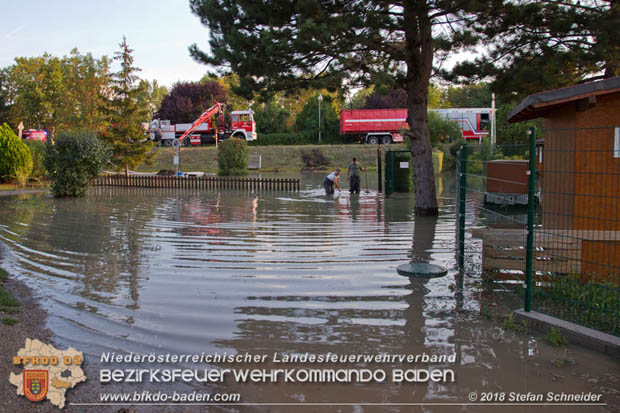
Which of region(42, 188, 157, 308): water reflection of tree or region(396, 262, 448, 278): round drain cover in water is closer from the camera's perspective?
region(42, 188, 157, 308): water reflection of tree

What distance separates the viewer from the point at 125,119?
2797 cm

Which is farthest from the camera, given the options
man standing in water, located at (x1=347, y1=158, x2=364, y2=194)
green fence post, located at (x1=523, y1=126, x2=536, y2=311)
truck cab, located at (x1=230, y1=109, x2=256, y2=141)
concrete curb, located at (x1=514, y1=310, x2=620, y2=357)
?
truck cab, located at (x1=230, y1=109, x2=256, y2=141)

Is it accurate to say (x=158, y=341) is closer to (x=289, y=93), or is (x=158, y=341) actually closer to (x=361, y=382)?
(x=361, y=382)

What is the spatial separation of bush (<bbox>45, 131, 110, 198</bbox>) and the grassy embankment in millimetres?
20036

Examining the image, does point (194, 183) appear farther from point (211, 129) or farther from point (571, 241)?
point (211, 129)

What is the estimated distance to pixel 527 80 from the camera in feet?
44.3

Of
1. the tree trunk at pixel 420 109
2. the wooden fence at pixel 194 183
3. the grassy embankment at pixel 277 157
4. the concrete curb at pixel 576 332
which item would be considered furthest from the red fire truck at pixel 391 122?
the concrete curb at pixel 576 332

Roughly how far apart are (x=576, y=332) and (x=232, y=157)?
3129cm

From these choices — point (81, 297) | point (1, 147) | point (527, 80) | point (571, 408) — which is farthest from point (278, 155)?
point (571, 408)

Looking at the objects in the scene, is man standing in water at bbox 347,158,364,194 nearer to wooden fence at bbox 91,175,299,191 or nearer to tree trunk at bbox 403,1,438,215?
wooden fence at bbox 91,175,299,191

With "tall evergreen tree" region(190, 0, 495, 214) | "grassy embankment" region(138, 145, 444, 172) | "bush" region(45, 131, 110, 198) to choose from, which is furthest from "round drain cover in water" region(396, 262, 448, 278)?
"grassy embankment" region(138, 145, 444, 172)

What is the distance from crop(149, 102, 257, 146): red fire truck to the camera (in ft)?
157

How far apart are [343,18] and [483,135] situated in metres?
38.2

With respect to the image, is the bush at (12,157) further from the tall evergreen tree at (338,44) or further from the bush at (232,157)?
the tall evergreen tree at (338,44)
